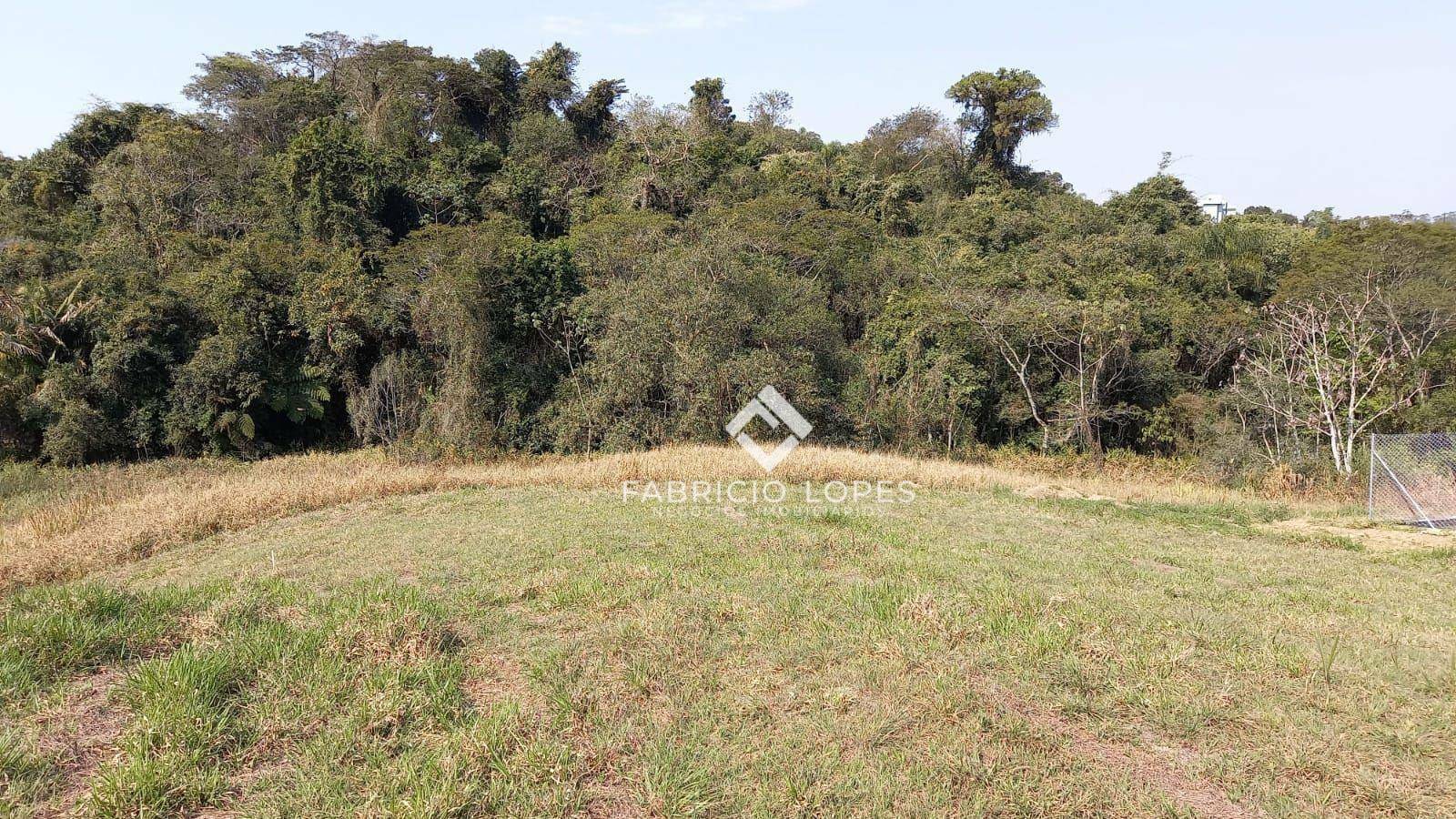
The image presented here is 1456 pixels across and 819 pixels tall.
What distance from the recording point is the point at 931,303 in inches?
785

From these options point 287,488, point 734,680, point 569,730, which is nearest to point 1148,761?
point 734,680

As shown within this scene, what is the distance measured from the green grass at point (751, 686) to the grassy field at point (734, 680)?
2 cm

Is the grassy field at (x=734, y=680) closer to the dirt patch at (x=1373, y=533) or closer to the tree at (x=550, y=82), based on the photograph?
the dirt patch at (x=1373, y=533)

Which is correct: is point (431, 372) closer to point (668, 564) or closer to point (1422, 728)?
point (668, 564)

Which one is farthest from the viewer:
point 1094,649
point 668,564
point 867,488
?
point 867,488

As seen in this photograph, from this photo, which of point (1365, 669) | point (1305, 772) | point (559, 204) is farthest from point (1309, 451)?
point (559, 204)

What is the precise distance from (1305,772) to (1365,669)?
137 cm

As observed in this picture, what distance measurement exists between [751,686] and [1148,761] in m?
1.81

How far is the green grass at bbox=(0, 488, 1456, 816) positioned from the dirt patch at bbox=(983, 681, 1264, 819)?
0.02 m

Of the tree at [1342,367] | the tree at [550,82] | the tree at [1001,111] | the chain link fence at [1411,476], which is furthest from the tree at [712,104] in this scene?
the chain link fence at [1411,476]

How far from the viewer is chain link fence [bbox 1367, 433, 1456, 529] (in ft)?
28.0

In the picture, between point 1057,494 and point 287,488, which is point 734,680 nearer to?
point 287,488

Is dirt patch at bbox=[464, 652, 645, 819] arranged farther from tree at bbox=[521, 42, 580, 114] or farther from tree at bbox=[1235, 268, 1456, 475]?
tree at bbox=[521, 42, 580, 114]

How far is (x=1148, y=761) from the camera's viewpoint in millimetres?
3010
